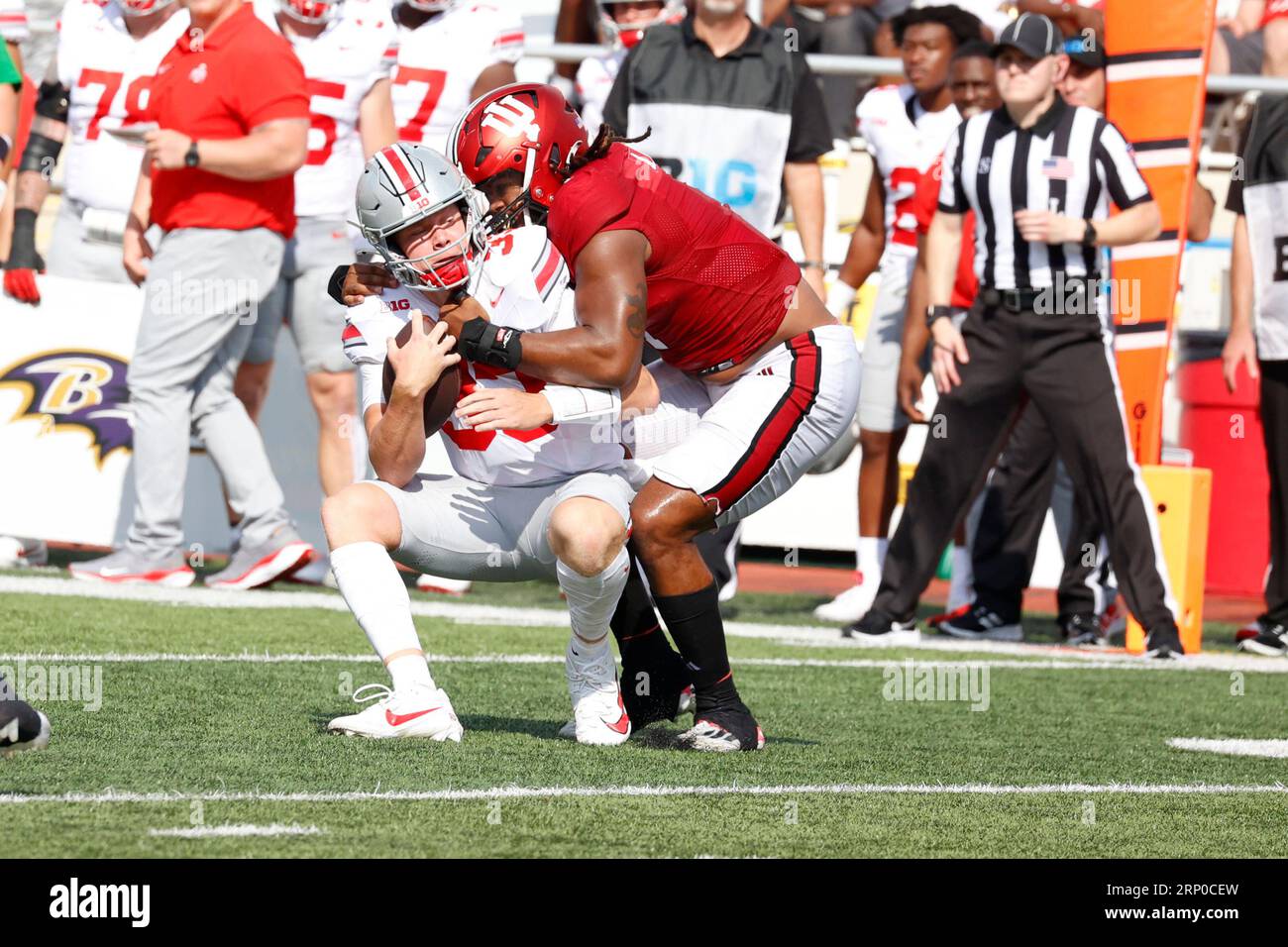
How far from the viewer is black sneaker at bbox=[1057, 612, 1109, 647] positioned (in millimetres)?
8031

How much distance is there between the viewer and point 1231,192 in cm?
865

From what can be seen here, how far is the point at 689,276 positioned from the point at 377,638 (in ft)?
3.52

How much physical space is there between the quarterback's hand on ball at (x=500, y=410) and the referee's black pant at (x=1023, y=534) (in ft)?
12.2

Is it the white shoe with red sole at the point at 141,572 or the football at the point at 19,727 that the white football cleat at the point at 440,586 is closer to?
the white shoe with red sole at the point at 141,572

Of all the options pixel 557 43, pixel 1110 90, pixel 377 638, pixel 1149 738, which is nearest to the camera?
pixel 377 638

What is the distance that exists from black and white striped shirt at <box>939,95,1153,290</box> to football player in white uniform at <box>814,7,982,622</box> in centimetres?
106

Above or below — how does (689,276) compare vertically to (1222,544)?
above

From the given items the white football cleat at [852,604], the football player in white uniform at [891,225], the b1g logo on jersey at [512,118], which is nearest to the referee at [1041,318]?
the white football cleat at [852,604]

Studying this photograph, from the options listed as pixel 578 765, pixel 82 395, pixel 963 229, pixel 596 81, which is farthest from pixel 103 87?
pixel 578 765

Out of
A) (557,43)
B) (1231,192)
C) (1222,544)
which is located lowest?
(1222,544)

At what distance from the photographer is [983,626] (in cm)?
812

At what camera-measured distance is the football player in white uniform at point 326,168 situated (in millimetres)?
8359
